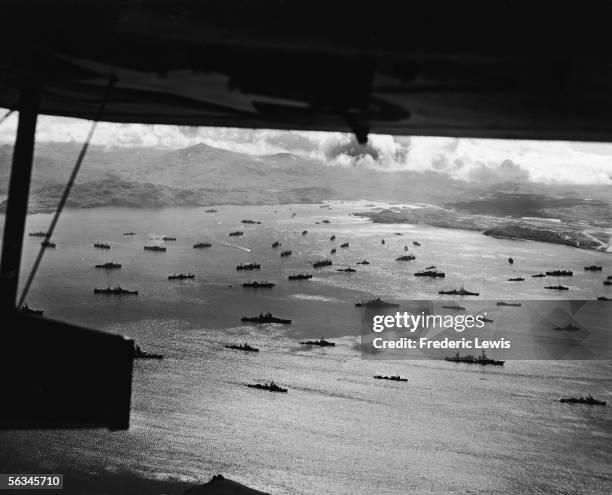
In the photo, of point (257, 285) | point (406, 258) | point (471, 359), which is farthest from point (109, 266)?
point (471, 359)

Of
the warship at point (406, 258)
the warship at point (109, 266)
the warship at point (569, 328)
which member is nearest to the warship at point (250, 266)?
the warship at point (109, 266)

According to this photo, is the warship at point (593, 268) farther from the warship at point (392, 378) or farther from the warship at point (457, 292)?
the warship at point (392, 378)

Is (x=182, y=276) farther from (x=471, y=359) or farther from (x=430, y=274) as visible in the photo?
(x=471, y=359)

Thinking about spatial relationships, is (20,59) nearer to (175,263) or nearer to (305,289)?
(305,289)

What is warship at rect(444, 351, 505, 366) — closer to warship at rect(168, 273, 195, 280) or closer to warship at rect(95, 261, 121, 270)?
warship at rect(168, 273, 195, 280)

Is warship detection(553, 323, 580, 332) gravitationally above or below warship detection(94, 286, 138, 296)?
→ below

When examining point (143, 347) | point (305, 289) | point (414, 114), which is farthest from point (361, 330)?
point (414, 114)

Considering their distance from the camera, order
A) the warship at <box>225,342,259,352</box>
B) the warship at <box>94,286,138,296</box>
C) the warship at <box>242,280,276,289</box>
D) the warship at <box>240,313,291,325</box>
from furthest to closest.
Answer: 1. the warship at <box>242,280,276,289</box>
2. the warship at <box>94,286,138,296</box>
3. the warship at <box>240,313,291,325</box>
4. the warship at <box>225,342,259,352</box>

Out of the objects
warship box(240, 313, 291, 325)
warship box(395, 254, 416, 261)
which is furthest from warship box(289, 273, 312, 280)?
warship box(395, 254, 416, 261)
